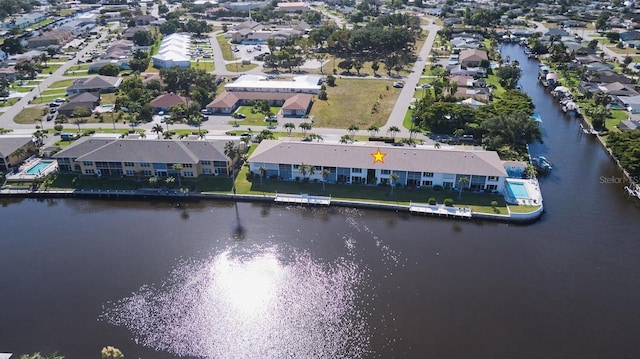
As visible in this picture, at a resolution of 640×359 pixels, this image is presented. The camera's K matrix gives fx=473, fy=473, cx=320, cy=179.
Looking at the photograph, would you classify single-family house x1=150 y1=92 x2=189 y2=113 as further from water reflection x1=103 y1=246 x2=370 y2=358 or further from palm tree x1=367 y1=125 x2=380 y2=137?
water reflection x1=103 y1=246 x2=370 y2=358

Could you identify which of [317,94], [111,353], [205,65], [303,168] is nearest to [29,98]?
[205,65]

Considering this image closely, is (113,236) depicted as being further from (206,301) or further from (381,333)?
(381,333)

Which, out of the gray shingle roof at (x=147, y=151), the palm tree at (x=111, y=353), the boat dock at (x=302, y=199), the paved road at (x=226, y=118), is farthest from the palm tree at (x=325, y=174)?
the palm tree at (x=111, y=353)

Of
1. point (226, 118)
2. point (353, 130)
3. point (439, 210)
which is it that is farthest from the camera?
point (226, 118)

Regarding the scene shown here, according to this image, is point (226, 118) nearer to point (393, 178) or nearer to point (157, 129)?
point (157, 129)

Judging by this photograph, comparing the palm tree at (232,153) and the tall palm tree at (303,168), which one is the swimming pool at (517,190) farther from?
the palm tree at (232,153)
